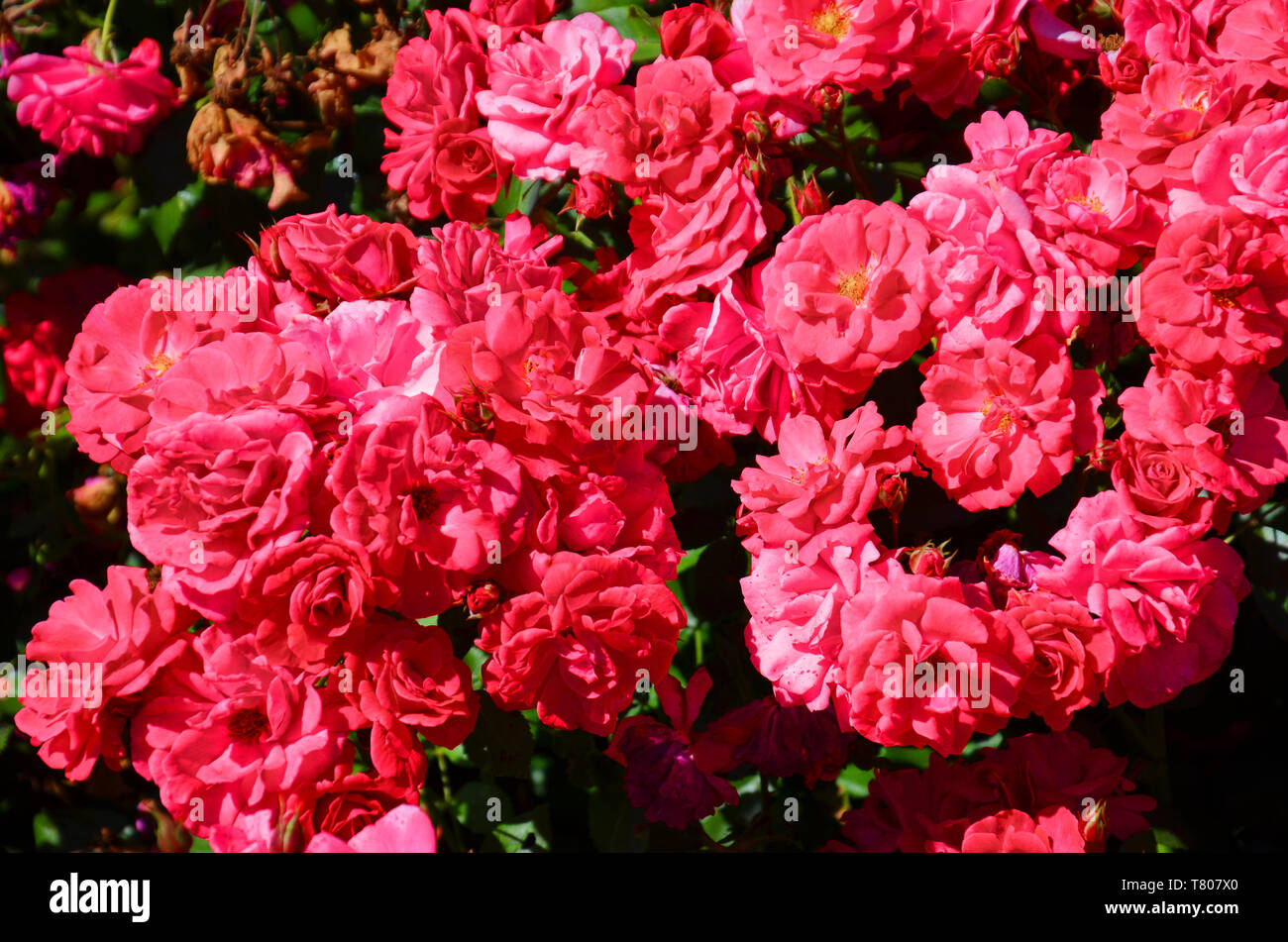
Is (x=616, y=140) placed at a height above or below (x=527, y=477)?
above

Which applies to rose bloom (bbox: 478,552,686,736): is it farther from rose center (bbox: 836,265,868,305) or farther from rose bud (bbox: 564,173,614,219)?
rose bud (bbox: 564,173,614,219)

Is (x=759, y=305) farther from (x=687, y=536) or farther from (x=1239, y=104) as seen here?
(x=1239, y=104)

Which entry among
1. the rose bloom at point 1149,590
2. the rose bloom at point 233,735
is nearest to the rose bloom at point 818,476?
the rose bloom at point 1149,590

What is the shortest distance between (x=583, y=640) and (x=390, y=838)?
309 millimetres

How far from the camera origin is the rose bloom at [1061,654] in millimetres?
1278

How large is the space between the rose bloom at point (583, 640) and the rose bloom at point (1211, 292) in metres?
0.68

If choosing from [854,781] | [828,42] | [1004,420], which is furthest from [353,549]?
[854,781]

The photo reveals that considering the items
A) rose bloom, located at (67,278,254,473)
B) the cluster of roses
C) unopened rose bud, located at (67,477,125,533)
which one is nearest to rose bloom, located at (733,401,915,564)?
the cluster of roses

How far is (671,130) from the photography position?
1.45 metres

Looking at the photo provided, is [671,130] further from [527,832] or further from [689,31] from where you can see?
[527,832]

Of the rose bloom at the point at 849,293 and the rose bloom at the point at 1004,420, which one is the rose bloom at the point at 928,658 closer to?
the rose bloom at the point at 1004,420

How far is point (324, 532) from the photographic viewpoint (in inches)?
50.1
